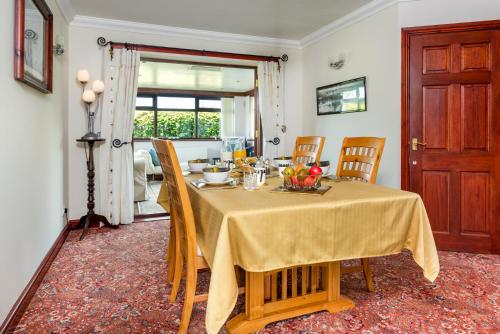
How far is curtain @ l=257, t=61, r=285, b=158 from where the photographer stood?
15.5 ft

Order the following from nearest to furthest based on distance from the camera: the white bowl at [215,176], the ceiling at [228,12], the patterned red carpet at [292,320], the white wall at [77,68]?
the patterned red carpet at [292,320] < the white bowl at [215,176] < the ceiling at [228,12] < the white wall at [77,68]

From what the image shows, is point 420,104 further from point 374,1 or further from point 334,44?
point 334,44

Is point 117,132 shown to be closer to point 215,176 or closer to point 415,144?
point 215,176

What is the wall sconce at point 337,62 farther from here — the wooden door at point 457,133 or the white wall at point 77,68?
the white wall at point 77,68

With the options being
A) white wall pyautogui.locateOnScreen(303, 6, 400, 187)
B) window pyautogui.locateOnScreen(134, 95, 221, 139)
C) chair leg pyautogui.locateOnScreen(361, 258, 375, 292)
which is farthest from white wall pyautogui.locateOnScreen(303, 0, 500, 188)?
window pyautogui.locateOnScreen(134, 95, 221, 139)

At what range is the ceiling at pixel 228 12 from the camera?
3.58 meters

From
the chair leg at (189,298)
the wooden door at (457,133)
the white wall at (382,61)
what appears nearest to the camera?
the chair leg at (189,298)

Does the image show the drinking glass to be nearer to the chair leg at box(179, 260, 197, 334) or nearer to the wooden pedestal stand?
the chair leg at box(179, 260, 197, 334)

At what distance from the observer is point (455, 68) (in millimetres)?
3094

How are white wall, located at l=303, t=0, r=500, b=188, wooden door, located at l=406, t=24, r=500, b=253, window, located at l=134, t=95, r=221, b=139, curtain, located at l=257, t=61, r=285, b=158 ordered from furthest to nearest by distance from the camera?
window, located at l=134, t=95, r=221, b=139
curtain, located at l=257, t=61, r=285, b=158
white wall, located at l=303, t=0, r=500, b=188
wooden door, located at l=406, t=24, r=500, b=253

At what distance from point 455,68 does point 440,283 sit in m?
1.88

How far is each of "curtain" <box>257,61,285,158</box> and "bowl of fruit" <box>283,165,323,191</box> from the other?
292 cm

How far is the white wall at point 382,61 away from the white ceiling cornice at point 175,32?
0.71 metres

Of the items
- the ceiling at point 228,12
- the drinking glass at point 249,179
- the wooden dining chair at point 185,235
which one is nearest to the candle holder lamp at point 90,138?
the ceiling at point 228,12
